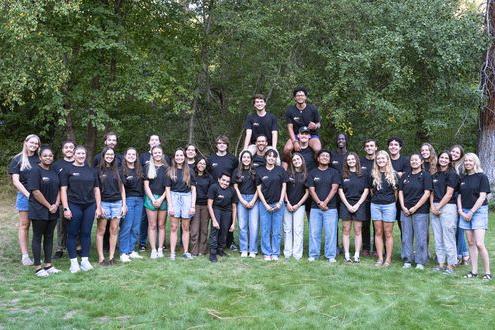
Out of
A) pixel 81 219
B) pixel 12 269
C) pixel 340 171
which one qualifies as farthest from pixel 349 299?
pixel 12 269

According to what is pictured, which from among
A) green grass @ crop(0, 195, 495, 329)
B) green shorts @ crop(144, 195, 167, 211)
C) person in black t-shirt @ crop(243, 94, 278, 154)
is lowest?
green grass @ crop(0, 195, 495, 329)

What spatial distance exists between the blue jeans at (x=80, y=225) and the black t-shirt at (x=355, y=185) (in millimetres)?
3794

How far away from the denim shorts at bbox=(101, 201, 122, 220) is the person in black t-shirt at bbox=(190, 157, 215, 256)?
4.09 ft

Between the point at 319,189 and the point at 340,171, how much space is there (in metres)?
0.73

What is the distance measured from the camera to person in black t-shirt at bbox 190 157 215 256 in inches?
315

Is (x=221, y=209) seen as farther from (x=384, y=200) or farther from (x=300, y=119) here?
(x=384, y=200)

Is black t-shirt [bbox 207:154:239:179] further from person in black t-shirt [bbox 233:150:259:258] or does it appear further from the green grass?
the green grass

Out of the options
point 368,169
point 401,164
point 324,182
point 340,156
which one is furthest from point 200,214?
point 401,164

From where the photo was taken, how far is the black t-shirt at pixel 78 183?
675 cm

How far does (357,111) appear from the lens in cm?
1405

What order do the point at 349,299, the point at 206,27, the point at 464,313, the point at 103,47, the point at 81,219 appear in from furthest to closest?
1. the point at 206,27
2. the point at 103,47
3. the point at 81,219
4. the point at 349,299
5. the point at 464,313

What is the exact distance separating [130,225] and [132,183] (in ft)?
2.11

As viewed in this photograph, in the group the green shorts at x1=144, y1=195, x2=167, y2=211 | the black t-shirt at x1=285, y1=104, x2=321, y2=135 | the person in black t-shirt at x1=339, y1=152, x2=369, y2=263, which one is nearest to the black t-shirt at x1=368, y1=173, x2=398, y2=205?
the person in black t-shirt at x1=339, y1=152, x2=369, y2=263

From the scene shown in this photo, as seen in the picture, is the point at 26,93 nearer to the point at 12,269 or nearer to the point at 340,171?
the point at 12,269
